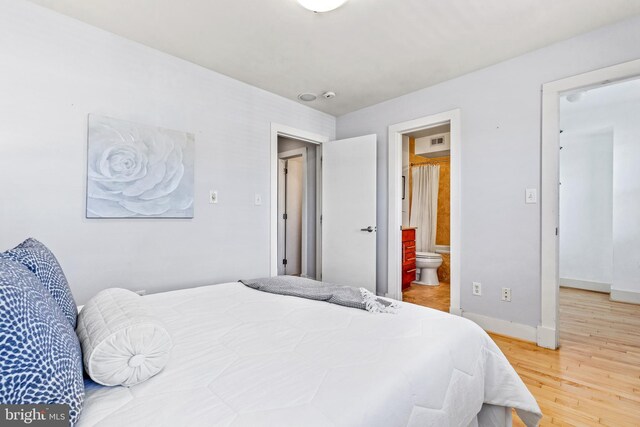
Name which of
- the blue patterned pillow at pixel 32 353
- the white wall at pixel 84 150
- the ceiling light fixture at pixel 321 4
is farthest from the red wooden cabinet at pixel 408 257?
the blue patterned pillow at pixel 32 353

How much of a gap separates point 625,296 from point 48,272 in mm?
5416

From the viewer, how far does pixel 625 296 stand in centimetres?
375

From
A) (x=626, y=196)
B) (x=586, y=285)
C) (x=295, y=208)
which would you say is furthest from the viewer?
(x=295, y=208)

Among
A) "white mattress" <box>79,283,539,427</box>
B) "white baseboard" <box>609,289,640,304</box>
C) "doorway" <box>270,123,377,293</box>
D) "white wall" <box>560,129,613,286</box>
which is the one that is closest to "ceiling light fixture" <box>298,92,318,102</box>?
"doorway" <box>270,123,377,293</box>

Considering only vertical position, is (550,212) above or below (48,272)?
above

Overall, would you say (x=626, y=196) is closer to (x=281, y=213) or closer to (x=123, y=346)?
(x=281, y=213)

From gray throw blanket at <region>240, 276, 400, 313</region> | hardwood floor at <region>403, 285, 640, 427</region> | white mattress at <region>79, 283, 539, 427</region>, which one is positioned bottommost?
hardwood floor at <region>403, 285, 640, 427</region>

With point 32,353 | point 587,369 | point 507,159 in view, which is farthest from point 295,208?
point 32,353

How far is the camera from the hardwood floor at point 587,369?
5.33 feet

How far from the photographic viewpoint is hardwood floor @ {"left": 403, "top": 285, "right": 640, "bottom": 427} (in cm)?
163

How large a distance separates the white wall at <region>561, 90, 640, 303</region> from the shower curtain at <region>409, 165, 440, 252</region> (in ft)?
7.55

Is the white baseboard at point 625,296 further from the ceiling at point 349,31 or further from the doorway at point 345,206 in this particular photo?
the ceiling at point 349,31

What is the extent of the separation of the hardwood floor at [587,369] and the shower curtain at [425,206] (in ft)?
7.66

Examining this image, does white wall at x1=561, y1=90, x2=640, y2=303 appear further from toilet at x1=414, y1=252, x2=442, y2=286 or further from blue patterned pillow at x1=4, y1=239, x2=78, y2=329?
blue patterned pillow at x1=4, y1=239, x2=78, y2=329
